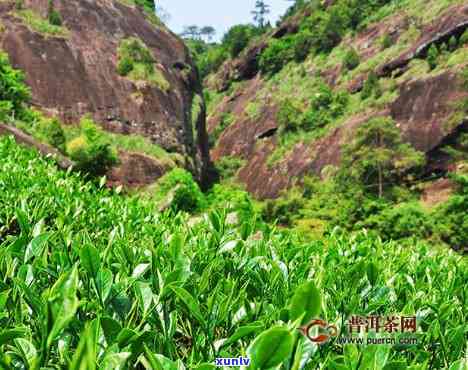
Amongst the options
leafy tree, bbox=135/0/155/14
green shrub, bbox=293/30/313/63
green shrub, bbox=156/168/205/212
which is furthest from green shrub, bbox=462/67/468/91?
green shrub, bbox=293/30/313/63

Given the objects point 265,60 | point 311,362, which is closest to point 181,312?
point 311,362

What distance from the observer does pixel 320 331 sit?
2.51ft

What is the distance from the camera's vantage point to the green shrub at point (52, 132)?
1528 cm

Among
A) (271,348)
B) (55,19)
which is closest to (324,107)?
(55,19)

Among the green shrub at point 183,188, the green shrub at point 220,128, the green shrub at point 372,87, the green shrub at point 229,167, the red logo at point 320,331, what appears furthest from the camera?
the green shrub at point 220,128

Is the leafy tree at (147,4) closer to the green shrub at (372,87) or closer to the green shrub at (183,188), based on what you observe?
the green shrub at (372,87)

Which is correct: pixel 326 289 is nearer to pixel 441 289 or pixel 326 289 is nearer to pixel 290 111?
pixel 441 289

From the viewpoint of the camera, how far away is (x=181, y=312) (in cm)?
101

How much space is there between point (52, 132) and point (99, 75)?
7.29 meters

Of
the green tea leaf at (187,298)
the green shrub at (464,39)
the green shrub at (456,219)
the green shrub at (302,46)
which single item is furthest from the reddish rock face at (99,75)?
the green shrub at (302,46)

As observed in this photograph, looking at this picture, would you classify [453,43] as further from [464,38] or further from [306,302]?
[306,302]

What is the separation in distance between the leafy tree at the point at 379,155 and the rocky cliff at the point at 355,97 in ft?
5.43

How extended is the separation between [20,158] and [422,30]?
1348 inches

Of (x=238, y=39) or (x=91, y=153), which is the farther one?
(x=238, y=39)
